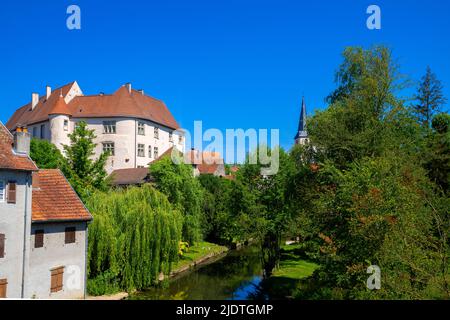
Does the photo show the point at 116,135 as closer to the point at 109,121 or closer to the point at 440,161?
the point at 109,121

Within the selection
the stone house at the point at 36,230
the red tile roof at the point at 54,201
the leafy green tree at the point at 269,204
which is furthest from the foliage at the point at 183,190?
the stone house at the point at 36,230

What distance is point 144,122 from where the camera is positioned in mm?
58875

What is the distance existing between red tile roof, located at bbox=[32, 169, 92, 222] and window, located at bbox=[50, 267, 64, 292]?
270cm

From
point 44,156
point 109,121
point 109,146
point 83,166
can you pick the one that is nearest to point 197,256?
point 83,166

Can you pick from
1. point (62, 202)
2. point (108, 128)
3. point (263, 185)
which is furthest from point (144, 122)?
point (62, 202)

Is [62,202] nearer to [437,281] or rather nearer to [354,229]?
[354,229]

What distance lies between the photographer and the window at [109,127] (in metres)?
57.3

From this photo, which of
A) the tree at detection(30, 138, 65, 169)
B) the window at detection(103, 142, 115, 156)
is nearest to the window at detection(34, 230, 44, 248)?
the tree at detection(30, 138, 65, 169)

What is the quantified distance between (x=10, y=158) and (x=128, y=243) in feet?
28.3

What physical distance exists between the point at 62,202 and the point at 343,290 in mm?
15532

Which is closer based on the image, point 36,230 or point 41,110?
point 36,230

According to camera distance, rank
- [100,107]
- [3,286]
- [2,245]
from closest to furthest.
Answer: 1. [2,245]
2. [3,286]
3. [100,107]

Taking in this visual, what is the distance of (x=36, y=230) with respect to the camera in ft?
70.1

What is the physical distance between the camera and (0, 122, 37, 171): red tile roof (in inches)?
764
